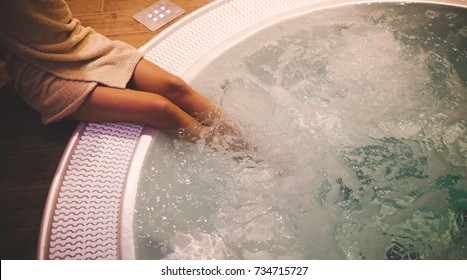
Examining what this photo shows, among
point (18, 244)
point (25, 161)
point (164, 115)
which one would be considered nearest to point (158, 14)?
point (164, 115)

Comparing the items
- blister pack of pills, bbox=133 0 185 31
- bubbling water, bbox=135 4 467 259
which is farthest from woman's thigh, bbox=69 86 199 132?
blister pack of pills, bbox=133 0 185 31

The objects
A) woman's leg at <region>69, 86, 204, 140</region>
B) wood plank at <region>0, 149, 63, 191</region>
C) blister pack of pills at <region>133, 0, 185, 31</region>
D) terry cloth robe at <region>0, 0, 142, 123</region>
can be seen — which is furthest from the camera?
blister pack of pills at <region>133, 0, 185, 31</region>

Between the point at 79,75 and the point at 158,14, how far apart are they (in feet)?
3.13

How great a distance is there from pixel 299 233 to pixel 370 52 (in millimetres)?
1082

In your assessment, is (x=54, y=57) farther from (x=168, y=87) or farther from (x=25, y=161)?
(x=25, y=161)

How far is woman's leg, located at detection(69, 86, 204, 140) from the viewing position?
4.29 ft

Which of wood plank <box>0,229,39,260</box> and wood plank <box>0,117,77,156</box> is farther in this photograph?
wood plank <box>0,117,77,156</box>

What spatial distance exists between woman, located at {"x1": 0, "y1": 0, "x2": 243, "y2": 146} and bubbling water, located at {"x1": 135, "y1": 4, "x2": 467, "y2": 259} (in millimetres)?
179

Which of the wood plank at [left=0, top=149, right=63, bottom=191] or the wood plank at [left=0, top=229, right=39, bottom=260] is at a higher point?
the wood plank at [left=0, top=149, right=63, bottom=191]

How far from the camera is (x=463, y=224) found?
1363mm

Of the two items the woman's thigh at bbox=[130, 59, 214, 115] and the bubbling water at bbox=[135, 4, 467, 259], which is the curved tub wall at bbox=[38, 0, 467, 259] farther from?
the woman's thigh at bbox=[130, 59, 214, 115]

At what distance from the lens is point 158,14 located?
205 cm
